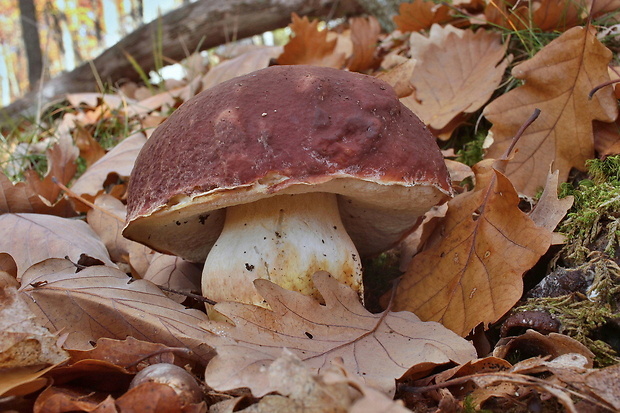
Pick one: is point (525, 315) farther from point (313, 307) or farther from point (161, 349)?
point (161, 349)

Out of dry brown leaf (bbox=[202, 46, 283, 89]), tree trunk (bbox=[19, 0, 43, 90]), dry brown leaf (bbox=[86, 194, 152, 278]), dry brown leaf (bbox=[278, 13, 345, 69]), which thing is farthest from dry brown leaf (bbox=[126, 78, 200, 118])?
tree trunk (bbox=[19, 0, 43, 90])

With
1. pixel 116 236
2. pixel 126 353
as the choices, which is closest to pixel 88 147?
pixel 116 236

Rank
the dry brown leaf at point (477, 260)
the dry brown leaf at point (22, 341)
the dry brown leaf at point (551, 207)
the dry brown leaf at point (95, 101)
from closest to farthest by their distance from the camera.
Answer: the dry brown leaf at point (22, 341)
the dry brown leaf at point (477, 260)
the dry brown leaf at point (551, 207)
the dry brown leaf at point (95, 101)

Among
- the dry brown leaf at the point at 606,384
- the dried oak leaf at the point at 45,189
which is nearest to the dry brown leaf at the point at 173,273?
the dried oak leaf at the point at 45,189

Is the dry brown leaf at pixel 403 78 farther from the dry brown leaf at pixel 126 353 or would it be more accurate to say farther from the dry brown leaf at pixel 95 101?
the dry brown leaf at pixel 95 101

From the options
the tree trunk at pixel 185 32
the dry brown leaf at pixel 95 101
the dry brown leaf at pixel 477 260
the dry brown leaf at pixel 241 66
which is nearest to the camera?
the dry brown leaf at pixel 477 260

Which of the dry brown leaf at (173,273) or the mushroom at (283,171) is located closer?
the mushroom at (283,171)
